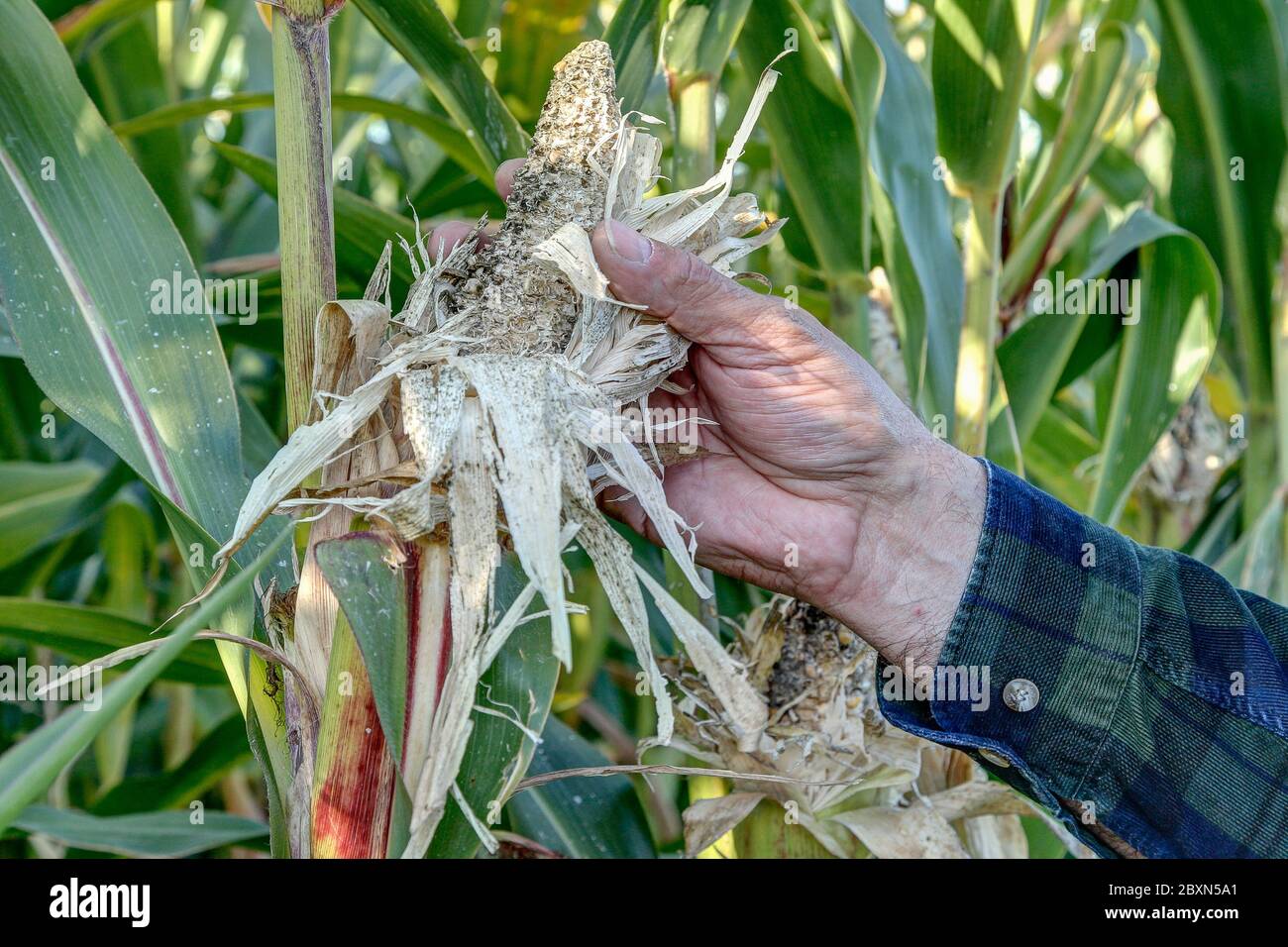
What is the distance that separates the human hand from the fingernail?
0.41ft

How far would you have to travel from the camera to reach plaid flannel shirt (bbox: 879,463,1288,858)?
0.86m

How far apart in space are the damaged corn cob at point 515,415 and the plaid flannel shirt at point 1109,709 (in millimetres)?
249

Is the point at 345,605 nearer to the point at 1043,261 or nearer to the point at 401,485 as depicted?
the point at 401,485

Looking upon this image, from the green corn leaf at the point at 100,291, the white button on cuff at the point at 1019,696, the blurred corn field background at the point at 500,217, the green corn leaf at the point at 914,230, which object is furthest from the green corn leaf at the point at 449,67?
the white button on cuff at the point at 1019,696

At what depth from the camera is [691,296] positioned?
0.73 meters

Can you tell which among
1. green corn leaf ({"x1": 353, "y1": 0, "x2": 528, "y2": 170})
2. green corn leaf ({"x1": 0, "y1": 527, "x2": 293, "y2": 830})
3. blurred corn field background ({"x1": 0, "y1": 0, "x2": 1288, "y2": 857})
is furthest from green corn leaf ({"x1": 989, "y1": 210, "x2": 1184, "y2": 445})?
green corn leaf ({"x1": 0, "y1": 527, "x2": 293, "y2": 830})

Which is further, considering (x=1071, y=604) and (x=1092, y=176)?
(x=1092, y=176)

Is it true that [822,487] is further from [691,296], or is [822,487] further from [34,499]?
[34,499]

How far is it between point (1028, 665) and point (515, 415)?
527mm

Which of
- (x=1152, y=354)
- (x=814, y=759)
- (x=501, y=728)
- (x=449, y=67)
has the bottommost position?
(x=814, y=759)

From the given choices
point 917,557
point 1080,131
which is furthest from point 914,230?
point 917,557

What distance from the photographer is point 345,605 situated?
21.5 inches
